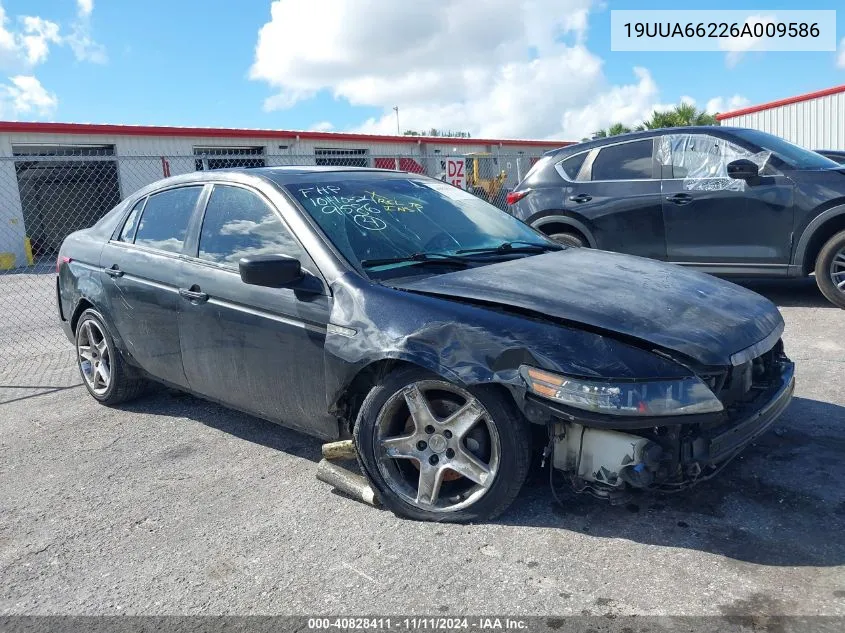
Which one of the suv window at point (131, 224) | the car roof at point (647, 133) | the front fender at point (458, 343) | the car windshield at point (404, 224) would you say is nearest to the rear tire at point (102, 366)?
the suv window at point (131, 224)

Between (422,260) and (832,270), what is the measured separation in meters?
4.96

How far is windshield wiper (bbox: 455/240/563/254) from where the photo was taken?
4121 mm

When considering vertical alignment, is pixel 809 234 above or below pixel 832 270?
above

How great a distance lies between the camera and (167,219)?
189 inches

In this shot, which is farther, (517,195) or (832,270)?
(517,195)

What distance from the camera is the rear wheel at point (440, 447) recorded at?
10.2 feet

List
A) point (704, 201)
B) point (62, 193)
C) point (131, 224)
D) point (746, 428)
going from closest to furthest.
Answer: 1. point (746, 428)
2. point (131, 224)
3. point (704, 201)
4. point (62, 193)

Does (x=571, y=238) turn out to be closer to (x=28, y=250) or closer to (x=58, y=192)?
(x=28, y=250)

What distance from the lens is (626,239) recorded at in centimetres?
790

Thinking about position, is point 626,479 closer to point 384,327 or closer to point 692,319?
point 692,319

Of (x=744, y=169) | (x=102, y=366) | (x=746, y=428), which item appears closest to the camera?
(x=746, y=428)

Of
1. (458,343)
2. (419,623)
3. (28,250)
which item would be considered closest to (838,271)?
(458,343)

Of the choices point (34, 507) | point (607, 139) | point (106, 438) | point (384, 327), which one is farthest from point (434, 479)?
point (607, 139)

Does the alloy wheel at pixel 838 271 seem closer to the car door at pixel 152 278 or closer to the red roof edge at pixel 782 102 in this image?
the car door at pixel 152 278
